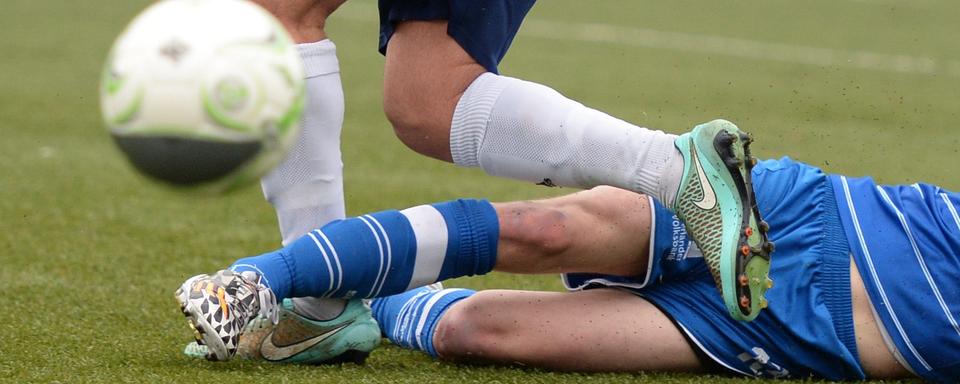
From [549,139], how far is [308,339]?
56cm

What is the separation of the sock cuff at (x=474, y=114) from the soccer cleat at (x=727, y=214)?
320 mm

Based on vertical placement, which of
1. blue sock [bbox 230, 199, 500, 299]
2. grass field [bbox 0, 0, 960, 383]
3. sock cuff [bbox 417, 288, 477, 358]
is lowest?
grass field [bbox 0, 0, 960, 383]

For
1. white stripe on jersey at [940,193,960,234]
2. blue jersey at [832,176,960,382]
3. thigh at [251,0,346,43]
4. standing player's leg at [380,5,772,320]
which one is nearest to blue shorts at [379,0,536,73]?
standing player's leg at [380,5,772,320]

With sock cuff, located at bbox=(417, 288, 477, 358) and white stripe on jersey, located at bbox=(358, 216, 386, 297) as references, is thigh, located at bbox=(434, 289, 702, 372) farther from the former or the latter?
white stripe on jersey, located at bbox=(358, 216, 386, 297)

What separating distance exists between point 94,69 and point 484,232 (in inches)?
214

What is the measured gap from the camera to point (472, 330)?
2.54m

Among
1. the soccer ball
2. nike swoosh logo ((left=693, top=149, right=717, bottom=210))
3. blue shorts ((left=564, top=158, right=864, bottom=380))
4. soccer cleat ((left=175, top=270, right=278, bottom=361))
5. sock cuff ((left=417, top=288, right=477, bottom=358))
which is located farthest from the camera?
sock cuff ((left=417, top=288, right=477, bottom=358))

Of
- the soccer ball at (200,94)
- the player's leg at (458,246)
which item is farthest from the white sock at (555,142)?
the soccer ball at (200,94)

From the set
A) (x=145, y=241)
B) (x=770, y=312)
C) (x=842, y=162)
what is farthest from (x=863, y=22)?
(x=770, y=312)

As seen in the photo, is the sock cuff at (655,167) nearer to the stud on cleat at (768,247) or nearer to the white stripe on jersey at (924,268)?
the stud on cleat at (768,247)

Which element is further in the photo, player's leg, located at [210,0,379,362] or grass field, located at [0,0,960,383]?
grass field, located at [0,0,960,383]

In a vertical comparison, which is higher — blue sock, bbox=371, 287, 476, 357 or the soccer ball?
the soccer ball

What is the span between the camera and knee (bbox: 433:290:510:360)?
99.3 inches

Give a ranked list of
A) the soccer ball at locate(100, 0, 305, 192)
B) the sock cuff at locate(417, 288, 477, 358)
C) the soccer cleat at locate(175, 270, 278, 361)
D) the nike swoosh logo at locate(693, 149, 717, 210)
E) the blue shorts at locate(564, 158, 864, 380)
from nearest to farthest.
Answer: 1. the soccer ball at locate(100, 0, 305, 192)
2. the soccer cleat at locate(175, 270, 278, 361)
3. the nike swoosh logo at locate(693, 149, 717, 210)
4. the blue shorts at locate(564, 158, 864, 380)
5. the sock cuff at locate(417, 288, 477, 358)
